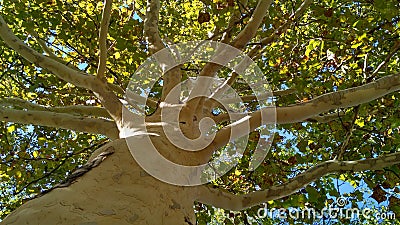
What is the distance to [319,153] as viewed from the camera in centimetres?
545

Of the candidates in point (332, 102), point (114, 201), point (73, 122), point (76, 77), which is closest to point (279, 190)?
point (332, 102)

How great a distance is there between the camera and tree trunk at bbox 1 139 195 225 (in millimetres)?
1571

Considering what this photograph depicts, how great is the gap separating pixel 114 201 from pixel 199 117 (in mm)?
1713

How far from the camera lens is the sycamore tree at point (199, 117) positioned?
6.80 ft

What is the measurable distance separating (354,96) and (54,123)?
8.22 ft

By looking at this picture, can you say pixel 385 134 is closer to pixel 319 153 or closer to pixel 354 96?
pixel 319 153

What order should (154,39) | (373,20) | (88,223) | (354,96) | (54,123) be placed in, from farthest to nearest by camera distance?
(373,20) < (154,39) < (54,123) < (354,96) < (88,223)

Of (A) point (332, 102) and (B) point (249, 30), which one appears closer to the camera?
(A) point (332, 102)

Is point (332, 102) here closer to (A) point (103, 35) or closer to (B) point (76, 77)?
(A) point (103, 35)

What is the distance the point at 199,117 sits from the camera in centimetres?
337

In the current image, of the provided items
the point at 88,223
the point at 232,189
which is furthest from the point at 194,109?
the point at 232,189

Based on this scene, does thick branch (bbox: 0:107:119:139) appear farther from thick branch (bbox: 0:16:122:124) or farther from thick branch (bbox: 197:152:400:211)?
thick branch (bbox: 197:152:400:211)

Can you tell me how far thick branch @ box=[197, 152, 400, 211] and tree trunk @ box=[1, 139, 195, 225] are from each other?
501 mm

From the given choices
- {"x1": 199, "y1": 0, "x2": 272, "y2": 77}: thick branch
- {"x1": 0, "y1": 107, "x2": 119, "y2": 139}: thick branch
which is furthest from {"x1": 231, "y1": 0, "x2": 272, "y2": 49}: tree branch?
{"x1": 0, "y1": 107, "x2": 119, "y2": 139}: thick branch
